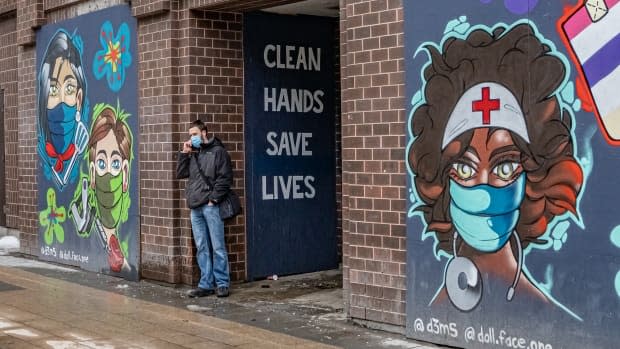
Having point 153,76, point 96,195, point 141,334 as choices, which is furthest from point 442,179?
point 96,195

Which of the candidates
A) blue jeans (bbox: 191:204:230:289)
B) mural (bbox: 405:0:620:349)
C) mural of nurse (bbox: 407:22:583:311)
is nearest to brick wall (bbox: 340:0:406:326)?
mural (bbox: 405:0:620:349)

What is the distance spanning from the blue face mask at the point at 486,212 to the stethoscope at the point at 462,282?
0.15 metres

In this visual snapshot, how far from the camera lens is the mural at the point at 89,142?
1066cm

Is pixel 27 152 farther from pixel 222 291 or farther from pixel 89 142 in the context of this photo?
pixel 222 291

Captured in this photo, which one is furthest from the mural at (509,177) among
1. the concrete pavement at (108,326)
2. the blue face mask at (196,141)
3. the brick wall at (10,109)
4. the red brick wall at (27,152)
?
the brick wall at (10,109)

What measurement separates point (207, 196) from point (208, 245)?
0.61m

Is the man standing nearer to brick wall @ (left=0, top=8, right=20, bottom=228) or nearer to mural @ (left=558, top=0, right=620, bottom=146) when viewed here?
mural @ (left=558, top=0, right=620, bottom=146)

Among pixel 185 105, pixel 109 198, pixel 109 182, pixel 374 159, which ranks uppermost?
pixel 185 105

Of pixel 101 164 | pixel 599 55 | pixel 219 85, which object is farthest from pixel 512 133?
pixel 101 164

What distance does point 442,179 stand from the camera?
6.83m

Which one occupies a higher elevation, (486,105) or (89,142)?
(486,105)

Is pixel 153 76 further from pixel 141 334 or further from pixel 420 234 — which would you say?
pixel 420 234

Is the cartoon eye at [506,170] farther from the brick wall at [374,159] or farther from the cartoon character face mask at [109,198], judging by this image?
the cartoon character face mask at [109,198]

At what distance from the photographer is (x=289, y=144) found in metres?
10.4
